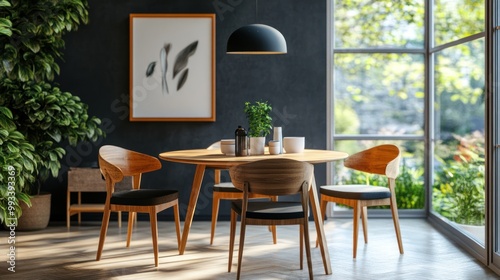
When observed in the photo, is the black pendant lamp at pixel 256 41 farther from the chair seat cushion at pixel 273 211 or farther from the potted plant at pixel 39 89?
the potted plant at pixel 39 89

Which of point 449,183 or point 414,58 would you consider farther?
point 414,58

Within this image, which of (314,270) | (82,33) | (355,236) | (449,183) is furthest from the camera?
(82,33)

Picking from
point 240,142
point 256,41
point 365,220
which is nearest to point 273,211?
point 240,142

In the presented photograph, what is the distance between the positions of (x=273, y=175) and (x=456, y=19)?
9.46 feet

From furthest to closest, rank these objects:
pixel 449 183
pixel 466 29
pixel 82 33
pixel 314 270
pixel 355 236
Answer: pixel 82 33, pixel 449 183, pixel 466 29, pixel 355 236, pixel 314 270

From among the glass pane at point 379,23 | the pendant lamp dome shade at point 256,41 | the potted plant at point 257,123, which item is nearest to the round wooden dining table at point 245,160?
the potted plant at point 257,123

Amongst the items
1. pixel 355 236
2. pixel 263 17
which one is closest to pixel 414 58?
pixel 263 17

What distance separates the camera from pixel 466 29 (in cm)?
623

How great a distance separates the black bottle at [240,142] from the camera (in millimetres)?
5441

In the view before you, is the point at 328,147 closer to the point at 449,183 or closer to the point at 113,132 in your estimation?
the point at 449,183

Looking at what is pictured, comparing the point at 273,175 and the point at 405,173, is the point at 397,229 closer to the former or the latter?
the point at 273,175

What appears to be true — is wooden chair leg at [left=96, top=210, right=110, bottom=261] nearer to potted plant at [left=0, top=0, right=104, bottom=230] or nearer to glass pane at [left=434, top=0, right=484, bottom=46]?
potted plant at [left=0, top=0, right=104, bottom=230]

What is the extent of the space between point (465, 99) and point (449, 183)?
2.97 ft

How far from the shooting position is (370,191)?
223 inches
